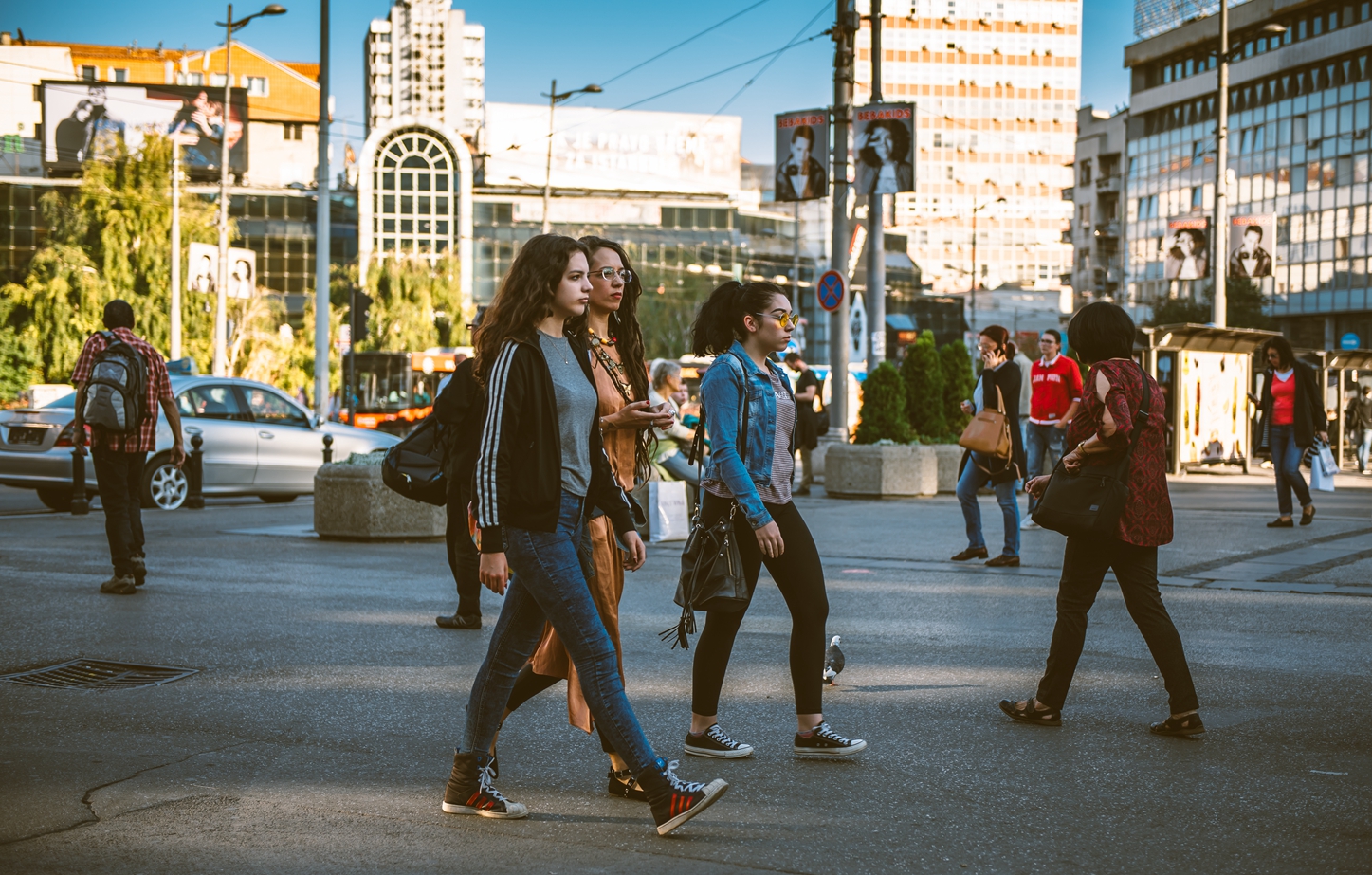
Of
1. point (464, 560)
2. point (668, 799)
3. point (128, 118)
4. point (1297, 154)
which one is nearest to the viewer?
point (668, 799)

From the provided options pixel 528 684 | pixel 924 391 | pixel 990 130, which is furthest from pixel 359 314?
pixel 990 130

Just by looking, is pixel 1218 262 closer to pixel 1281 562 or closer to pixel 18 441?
pixel 1281 562

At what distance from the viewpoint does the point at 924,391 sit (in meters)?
21.1

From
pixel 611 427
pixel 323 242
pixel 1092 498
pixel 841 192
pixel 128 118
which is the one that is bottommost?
pixel 1092 498

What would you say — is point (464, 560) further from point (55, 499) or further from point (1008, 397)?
point (55, 499)

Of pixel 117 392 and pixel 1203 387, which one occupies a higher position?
pixel 117 392

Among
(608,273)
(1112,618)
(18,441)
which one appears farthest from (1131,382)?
(18,441)

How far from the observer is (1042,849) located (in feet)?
13.8

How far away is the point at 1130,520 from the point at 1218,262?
25401 mm

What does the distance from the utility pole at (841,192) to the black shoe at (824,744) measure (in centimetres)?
1504

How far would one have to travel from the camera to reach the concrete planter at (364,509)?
13.2m

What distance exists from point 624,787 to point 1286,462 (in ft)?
37.0

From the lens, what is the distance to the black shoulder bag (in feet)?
17.0

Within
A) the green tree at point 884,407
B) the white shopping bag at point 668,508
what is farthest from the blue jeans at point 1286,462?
the green tree at point 884,407
